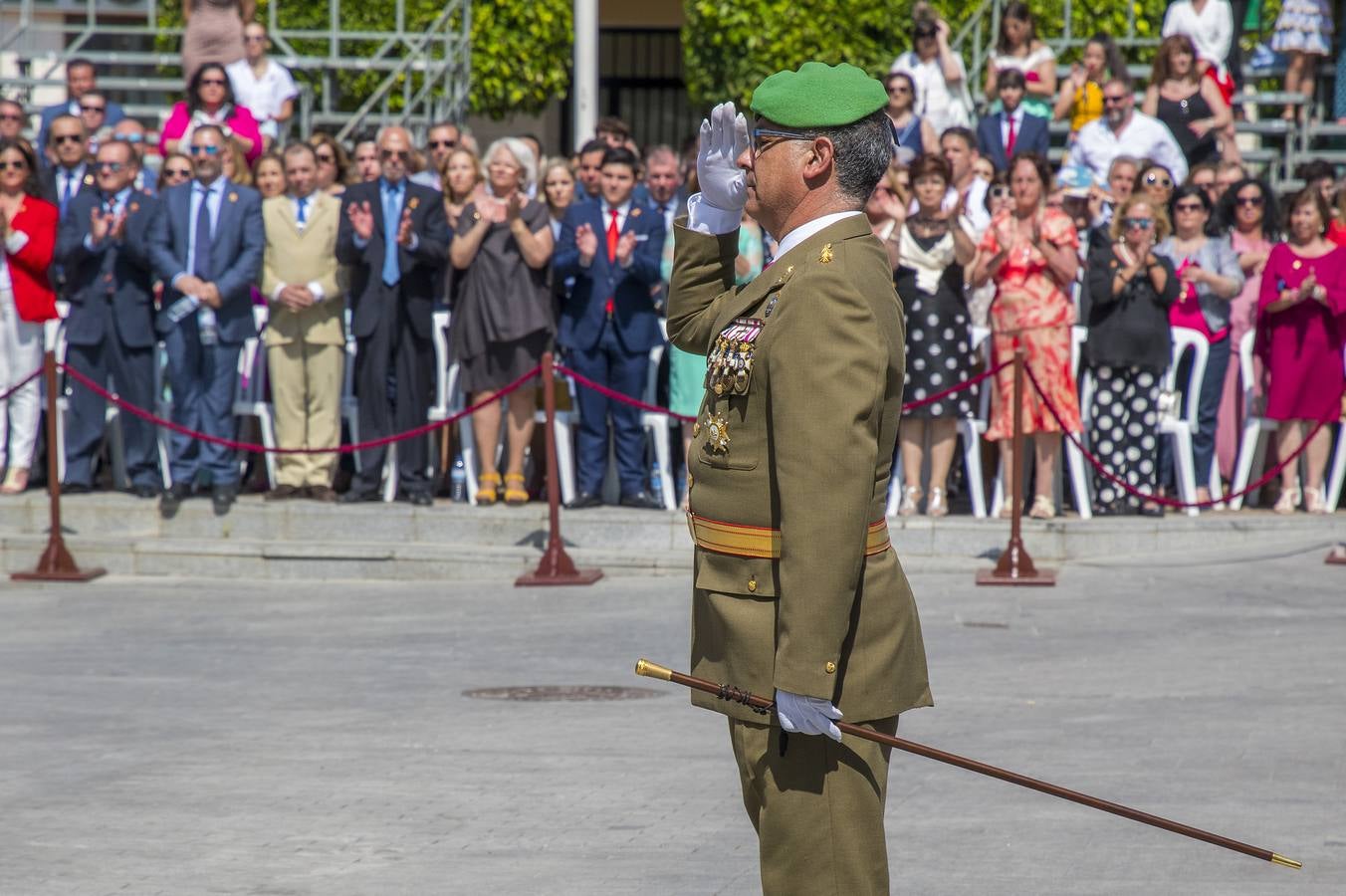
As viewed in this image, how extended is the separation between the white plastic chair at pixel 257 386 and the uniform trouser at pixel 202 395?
0.26 m

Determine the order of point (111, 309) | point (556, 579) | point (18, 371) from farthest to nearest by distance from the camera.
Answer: point (18, 371)
point (111, 309)
point (556, 579)

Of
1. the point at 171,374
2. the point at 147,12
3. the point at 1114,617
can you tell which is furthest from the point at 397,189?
the point at 147,12

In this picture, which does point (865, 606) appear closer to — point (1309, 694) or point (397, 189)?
point (1309, 694)

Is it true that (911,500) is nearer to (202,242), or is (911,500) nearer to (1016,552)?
(1016,552)

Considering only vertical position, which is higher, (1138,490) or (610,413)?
(610,413)

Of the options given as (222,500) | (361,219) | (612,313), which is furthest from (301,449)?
(612,313)

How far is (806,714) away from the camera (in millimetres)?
3932

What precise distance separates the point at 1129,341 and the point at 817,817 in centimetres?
882

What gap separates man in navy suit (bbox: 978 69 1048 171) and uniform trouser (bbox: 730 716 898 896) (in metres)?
11.4

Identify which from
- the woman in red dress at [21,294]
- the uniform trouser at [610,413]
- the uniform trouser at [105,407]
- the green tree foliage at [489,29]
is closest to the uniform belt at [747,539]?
the uniform trouser at [610,413]

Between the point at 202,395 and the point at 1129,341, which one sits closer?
the point at 1129,341

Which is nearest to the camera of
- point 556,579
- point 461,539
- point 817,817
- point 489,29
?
point 817,817

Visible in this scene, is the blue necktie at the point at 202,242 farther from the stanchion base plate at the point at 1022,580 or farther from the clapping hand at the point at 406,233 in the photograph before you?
the stanchion base plate at the point at 1022,580

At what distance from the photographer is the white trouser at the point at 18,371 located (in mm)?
13453
